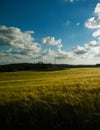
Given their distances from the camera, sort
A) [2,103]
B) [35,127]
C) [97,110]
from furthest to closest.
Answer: [2,103] < [97,110] < [35,127]

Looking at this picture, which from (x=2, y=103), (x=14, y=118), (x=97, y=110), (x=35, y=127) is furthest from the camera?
(x=2, y=103)

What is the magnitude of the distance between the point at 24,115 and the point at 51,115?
129 centimetres

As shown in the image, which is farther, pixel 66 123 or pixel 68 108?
pixel 68 108

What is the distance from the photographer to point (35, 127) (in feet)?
30.8

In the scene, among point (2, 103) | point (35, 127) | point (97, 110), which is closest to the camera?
point (35, 127)

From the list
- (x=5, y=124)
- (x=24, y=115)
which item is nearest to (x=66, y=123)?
(x=24, y=115)

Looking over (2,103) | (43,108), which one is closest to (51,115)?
(43,108)

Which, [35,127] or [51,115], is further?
[51,115]

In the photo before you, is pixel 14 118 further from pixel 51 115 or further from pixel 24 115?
pixel 51 115

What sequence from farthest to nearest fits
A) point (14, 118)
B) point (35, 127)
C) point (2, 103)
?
point (2, 103) → point (14, 118) → point (35, 127)

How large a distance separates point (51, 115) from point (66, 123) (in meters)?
0.91

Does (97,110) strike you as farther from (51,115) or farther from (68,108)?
(51,115)

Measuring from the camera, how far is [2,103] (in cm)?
1216

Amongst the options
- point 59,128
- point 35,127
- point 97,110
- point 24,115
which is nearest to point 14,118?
point 24,115
